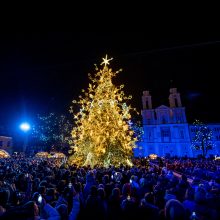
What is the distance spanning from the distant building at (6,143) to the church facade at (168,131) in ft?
129

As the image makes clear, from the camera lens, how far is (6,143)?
5697 cm

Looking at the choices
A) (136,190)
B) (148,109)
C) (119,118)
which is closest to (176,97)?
→ (148,109)

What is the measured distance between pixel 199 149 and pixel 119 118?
54444mm

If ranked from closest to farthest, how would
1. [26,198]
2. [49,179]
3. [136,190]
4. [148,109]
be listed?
[26,198]
[136,190]
[49,179]
[148,109]

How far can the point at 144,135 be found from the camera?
64.8 m

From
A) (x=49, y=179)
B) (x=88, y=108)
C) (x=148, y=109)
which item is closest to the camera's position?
(x=49, y=179)

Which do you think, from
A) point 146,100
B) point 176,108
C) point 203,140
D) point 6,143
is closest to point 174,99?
point 176,108

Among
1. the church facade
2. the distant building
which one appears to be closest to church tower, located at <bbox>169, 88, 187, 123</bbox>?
the church facade

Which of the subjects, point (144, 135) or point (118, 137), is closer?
point (118, 137)

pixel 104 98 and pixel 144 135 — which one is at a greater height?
pixel 144 135

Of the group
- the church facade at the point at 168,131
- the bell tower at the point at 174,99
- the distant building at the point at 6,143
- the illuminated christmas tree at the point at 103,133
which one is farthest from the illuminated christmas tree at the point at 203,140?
the distant building at the point at 6,143

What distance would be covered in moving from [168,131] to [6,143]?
51388 millimetres

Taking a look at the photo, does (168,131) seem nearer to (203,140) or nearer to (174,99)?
(203,140)

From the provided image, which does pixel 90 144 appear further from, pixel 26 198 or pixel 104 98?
pixel 26 198
